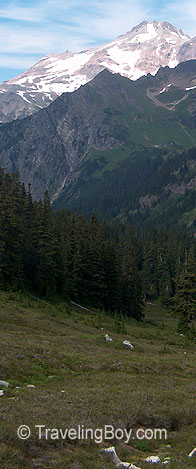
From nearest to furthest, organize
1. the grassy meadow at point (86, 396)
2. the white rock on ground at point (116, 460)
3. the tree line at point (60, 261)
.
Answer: the white rock on ground at point (116, 460)
the grassy meadow at point (86, 396)
the tree line at point (60, 261)

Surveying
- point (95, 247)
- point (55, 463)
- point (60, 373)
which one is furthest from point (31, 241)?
point (55, 463)

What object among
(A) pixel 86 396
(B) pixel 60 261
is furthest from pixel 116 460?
(B) pixel 60 261

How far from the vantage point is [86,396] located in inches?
718

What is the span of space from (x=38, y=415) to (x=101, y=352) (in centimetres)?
1542

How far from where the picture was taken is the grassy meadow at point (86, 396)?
1276cm

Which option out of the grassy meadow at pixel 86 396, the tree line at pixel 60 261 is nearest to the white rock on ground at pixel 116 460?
the grassy meadow at pixel 86 396

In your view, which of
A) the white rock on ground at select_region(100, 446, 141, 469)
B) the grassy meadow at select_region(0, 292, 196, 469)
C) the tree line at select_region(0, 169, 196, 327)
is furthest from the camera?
the tree line at select_region(0, 169, 196, 327)

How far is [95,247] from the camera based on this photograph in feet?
232

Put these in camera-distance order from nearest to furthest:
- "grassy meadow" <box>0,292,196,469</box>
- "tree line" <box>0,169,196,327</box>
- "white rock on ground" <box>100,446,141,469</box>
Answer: "white rock on ground" <box>100,446,141,469</box> < "grassy meadow" <box>0,292,196,469</box> < "tree line" <box>0,169,196,327</box>

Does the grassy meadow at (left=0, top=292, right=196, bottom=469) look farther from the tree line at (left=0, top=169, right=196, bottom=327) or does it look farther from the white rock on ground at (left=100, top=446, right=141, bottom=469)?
the tree line at (left=0, top=169, right=196, bottom=327)

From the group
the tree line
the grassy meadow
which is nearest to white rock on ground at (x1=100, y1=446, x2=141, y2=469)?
the grassy meadow

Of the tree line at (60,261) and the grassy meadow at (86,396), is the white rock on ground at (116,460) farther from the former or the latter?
the tree line at (60,261)

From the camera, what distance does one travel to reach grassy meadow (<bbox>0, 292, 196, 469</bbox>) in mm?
12758

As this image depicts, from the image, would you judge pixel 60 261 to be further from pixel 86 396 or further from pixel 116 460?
pixel 116 460
